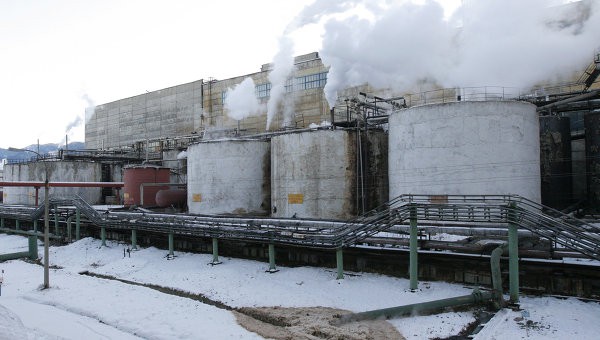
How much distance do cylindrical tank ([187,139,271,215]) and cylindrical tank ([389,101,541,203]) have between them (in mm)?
12448

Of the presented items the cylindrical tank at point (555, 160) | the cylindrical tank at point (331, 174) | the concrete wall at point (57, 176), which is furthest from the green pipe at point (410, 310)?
the concrete wall at point (57, 176)

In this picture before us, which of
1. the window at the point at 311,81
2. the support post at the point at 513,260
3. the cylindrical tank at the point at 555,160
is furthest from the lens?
the window at the point at 311,81

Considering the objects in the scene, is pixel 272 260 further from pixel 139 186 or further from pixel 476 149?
pixel 139 186

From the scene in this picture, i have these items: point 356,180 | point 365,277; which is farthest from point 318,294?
point 356,180

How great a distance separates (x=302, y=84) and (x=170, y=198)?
19.2 meters

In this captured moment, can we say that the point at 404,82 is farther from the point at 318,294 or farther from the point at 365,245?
the point at 318,294

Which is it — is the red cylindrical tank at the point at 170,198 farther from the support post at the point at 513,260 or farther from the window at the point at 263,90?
the support post at the point at 513,260

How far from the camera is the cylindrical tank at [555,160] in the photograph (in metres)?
26.8

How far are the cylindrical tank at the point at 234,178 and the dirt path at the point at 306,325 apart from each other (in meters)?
15.5

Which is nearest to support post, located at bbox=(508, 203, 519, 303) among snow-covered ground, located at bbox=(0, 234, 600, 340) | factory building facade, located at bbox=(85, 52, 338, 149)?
snow-covered ground, located at bbox=(0, 234, 600, 340)

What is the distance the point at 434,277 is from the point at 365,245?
3662mm

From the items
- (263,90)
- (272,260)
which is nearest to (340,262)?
(272,260)

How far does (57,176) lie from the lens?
5012 centimetres

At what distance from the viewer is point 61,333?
12.7 metres
